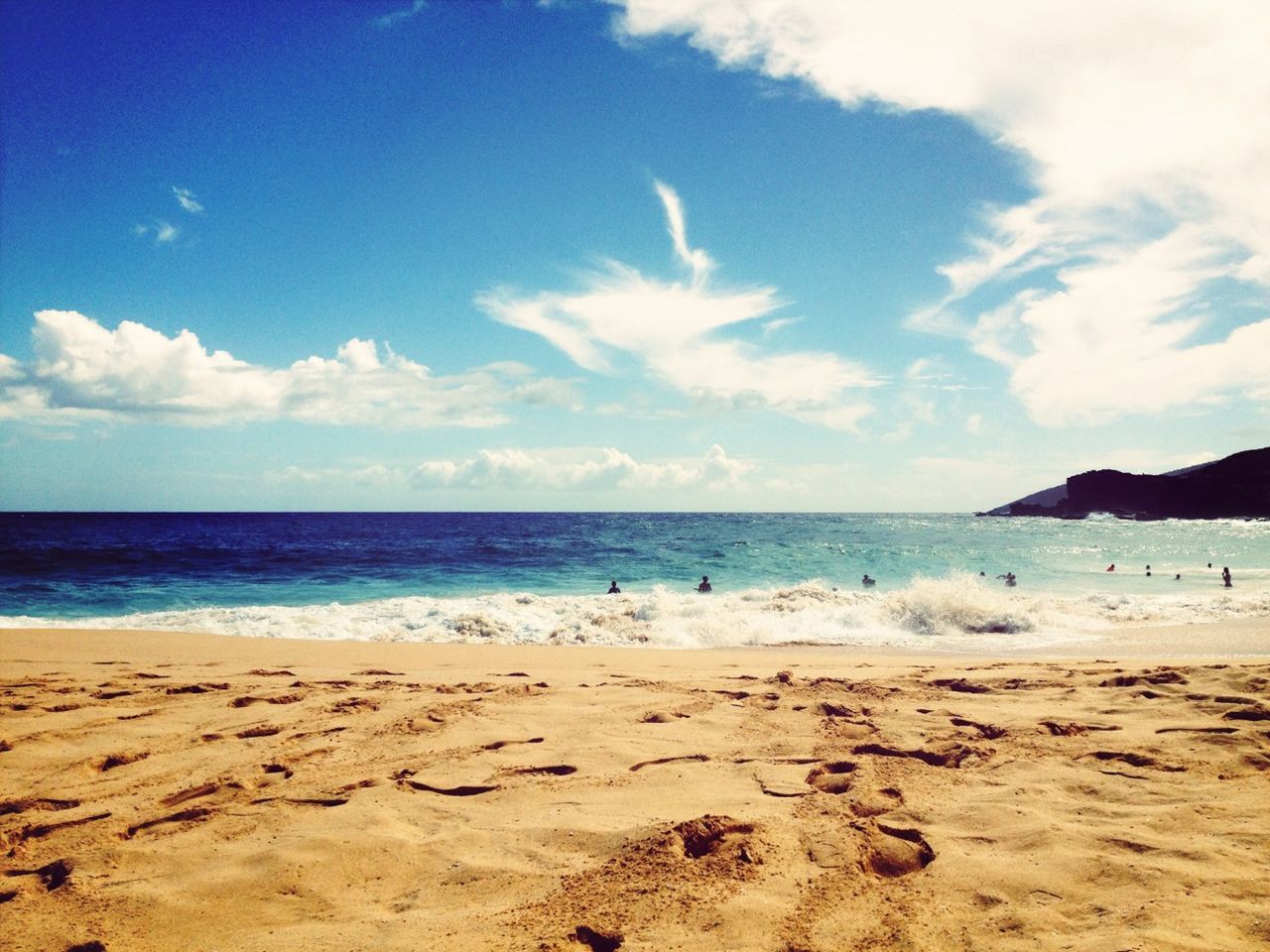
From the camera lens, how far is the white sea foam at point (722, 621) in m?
14.5

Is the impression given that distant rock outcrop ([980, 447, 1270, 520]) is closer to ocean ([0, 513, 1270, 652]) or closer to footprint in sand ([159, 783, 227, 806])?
ocean ([0, 513, 1270, 652])

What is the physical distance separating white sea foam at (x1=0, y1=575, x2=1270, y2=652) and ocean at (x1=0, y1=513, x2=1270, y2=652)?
6cm

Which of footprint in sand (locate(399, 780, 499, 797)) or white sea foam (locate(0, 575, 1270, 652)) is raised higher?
footprint in sand (locate(399, 780, 499, 797))

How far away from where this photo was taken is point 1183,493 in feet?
336

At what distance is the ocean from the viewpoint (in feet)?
50.2

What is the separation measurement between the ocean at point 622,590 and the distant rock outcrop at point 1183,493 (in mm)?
61040

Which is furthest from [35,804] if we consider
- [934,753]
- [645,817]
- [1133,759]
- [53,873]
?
[1133,759]

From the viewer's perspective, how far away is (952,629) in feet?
50.6

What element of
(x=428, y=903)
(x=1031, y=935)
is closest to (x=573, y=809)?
(x=428, y=903)

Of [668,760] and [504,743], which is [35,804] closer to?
[504,743]

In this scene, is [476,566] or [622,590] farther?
[476,566]

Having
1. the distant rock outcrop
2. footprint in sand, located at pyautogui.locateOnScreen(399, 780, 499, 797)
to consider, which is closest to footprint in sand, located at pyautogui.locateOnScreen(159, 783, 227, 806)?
footprint in sand, located at pyautogui.locateOnScreen(399, 780, 499, 797)

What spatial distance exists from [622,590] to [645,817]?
21942mm

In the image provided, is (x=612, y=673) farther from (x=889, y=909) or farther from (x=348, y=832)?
(x=889, y=909)
